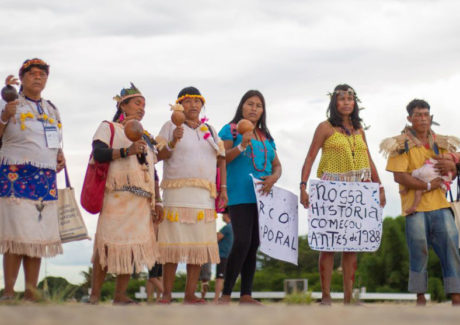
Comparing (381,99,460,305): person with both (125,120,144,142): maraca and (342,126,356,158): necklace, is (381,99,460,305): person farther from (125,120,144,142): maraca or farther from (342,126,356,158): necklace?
(125,120,144,142): maraca

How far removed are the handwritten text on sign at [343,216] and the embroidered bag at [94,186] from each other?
2319 mm

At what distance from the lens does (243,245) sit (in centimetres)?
750

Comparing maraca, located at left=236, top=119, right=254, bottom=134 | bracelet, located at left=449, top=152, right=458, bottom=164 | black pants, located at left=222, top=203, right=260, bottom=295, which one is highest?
maraca, located at left=236, top=119, right=254, bottom=134

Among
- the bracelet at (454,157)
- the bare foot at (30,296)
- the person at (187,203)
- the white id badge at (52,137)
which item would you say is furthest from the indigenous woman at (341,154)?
the bare foot at (30,296)

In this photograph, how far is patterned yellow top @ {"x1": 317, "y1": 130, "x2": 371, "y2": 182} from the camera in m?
8.11

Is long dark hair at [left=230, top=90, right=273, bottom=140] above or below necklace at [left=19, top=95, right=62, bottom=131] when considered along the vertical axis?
above

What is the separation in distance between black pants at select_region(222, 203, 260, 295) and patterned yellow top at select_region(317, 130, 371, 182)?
1.00 meters

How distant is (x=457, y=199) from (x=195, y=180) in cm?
307

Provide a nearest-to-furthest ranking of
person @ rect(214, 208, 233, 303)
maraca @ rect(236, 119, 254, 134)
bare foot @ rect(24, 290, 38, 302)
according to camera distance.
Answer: bare foot @ rect(24, 290, 38, 302) → maraca @ rect(236, 119, 254, 134) → person @ rect(214, 208, 233, 303)

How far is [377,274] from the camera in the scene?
21.2 m

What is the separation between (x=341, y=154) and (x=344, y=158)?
0.21 ft

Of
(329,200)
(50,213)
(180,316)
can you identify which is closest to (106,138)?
(50,213)

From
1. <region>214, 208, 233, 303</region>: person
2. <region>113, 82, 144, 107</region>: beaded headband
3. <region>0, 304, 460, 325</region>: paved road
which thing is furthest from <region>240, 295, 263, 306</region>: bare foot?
<region>214, 208, 233, 303</region>: person

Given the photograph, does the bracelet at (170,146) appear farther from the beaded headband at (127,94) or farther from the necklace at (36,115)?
the necklace at (36,115)
